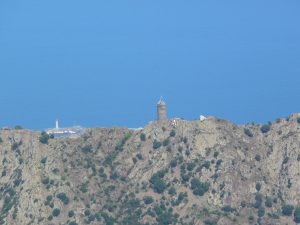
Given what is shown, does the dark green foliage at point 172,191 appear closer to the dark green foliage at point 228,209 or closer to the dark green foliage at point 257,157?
the dark green foliage at point 228,209

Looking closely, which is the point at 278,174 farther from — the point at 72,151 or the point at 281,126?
the point at 72,151

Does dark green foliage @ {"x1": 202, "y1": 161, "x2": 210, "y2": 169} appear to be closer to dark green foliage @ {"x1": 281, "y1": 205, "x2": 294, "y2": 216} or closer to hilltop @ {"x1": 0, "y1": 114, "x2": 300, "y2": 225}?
hilltop @ {"x1": 0, "y1": 114, "x2": 300, "y2": 225}

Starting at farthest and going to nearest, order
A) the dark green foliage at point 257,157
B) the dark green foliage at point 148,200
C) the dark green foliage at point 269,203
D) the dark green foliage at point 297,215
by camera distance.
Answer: the dark green foliage at point 257,157 < the dark green foliage at point 148,200 < the dark green foliage at point 269,203 < the dark green foliage at point 297,215

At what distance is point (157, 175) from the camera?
→ 176 metres

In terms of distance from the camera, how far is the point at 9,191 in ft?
579

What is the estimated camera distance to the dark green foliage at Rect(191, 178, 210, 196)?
17425 cm

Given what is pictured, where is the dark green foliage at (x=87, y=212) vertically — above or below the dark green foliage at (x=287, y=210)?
above

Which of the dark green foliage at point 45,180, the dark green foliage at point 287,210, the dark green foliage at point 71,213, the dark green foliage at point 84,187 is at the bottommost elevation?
the dark green foliage at point 287,210

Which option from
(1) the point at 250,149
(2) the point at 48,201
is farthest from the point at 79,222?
(1) the point at 250,149

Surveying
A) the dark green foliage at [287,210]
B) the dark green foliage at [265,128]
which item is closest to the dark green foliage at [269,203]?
the dark green foliage at [287,210]

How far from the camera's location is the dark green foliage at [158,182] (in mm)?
175625

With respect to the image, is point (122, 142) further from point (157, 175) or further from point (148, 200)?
point (148, 200)

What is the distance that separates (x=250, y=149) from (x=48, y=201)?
16.1 meters

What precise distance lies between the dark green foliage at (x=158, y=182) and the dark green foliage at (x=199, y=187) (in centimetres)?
228
